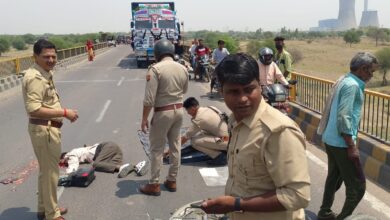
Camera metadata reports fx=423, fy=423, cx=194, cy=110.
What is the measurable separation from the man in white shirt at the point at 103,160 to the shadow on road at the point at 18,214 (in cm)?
114

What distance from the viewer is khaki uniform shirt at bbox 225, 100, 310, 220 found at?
1.83m

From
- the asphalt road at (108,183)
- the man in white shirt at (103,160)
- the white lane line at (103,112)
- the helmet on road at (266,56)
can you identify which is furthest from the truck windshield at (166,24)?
the man in white shirt at (103,160)

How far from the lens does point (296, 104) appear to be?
30.2 ft

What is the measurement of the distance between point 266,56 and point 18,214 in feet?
14.8

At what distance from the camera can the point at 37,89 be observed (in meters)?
4.09

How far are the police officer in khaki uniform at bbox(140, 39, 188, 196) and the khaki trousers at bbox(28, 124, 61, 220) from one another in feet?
3.90

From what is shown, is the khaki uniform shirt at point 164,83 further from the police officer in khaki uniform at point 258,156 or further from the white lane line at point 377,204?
the police officer in khaki uniform at point 258,156

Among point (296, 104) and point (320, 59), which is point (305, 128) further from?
point (320, 59)

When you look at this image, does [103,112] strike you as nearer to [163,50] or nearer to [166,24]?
[163,50]

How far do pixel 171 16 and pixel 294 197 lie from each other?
988 inches

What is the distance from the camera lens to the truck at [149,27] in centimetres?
2511

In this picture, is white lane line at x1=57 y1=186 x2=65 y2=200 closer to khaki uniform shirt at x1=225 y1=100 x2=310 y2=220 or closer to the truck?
khaki uniform shirt at x1=225 y1=100 x2=310 y2=220

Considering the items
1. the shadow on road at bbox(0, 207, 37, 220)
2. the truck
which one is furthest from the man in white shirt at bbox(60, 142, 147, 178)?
the truck

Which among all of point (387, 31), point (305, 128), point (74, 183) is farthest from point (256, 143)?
point (387, 31)
